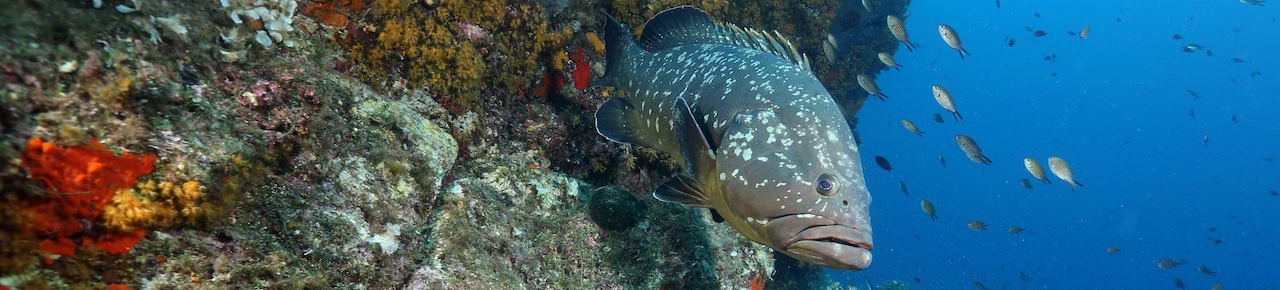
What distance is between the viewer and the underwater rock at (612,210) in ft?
14.8

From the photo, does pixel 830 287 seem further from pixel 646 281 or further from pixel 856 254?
pixel 856 254

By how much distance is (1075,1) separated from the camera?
4840 inches

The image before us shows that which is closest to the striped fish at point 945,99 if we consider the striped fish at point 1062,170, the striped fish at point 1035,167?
the striped fish at point 1035,167

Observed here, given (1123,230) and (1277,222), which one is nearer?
(1277,222)

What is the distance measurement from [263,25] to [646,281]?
3.26 metres

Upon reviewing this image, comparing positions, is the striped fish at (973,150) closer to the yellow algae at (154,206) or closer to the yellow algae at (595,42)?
the yellow algae at (595,42)

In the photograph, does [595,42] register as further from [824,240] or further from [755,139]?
[824,240]

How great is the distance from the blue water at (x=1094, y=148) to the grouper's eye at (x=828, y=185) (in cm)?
6907

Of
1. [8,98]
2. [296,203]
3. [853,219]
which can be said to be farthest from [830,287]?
[8,98]

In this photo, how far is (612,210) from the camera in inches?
179

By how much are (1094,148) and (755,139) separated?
478 feet

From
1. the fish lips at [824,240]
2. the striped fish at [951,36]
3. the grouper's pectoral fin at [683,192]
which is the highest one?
the fish lips at [824,240]

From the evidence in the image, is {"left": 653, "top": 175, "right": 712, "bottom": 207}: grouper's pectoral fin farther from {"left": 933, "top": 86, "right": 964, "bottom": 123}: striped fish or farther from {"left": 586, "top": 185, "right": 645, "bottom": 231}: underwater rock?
{"left": 933, "top": 86, "right": 964, "bottom": 123}: striped fish

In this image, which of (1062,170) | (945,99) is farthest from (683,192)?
(1062,170)
